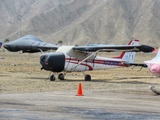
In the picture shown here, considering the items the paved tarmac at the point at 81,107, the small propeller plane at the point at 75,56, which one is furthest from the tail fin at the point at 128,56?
the paved tarmac at the point at 81,107

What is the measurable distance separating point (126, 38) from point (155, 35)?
11298 millimetres

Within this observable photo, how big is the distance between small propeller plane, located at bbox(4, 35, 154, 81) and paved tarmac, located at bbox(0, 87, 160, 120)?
966 centimetres

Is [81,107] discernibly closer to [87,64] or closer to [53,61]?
[53,61]

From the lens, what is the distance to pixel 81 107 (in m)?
16.3

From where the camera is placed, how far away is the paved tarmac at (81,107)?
1373cm

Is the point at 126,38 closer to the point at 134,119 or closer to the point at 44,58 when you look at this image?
the point at 44,58

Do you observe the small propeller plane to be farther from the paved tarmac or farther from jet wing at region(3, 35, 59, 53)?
the paved tarmac

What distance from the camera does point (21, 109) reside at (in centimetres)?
1512

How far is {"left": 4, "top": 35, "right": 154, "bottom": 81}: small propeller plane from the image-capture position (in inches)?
1232

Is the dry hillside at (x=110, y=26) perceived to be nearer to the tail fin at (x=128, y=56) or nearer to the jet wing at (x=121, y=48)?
the tail fin at (x=128, y=56)

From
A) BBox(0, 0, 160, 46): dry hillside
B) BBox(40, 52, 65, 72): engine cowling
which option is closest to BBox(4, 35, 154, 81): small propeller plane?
BBox(40, 52, 65, 72): engine cowling

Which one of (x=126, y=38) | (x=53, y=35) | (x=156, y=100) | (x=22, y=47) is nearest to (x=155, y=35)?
(x=126, y=38)

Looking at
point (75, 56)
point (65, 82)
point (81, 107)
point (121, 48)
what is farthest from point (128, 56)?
point (81, 107)

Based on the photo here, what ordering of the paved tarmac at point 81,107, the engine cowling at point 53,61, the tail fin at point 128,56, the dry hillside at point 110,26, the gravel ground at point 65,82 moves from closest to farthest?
the paved tarmac at point 81,107
the gravel ground at point 65,82
the engine cowling at point 53,61
the tail fin at point 128,56
the dry hillside at point 110,26
